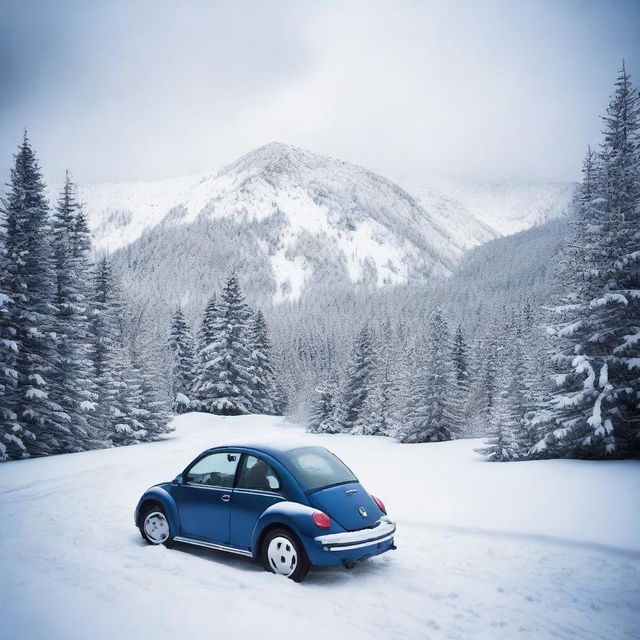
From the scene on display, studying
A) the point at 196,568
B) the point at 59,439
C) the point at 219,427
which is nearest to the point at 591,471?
the point at 196,568

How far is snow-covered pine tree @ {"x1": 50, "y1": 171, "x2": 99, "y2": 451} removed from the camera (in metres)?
20.2

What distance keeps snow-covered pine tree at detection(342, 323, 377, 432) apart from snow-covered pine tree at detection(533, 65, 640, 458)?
21703mm

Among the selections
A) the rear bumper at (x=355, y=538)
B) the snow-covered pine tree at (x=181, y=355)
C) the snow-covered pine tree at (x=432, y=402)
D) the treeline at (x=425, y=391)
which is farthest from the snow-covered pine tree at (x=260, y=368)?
the rear bumper at (x=355, y=538)

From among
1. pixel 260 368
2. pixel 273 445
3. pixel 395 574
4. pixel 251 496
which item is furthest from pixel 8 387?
pixel 260 368

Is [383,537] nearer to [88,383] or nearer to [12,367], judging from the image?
[12,367]

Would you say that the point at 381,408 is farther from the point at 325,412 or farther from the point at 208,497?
the point at 208,497

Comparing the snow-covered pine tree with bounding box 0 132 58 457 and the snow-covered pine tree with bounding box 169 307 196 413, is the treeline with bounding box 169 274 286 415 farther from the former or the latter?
the snow-covered pine tree with bounding box 0 132 58 457

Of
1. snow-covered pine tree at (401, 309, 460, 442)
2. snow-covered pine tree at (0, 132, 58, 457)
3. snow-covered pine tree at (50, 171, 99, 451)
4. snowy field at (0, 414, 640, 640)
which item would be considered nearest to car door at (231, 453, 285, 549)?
snowy field at (0, 414, 640, 640)

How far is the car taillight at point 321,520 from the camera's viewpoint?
628cm

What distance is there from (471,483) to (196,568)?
768 cm

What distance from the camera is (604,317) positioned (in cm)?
1391

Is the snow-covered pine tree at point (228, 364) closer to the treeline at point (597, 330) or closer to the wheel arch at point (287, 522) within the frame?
the treeline at point (597, 330)

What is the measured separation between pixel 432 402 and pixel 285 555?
23.6 m

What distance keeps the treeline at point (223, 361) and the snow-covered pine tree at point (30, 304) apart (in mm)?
21524
